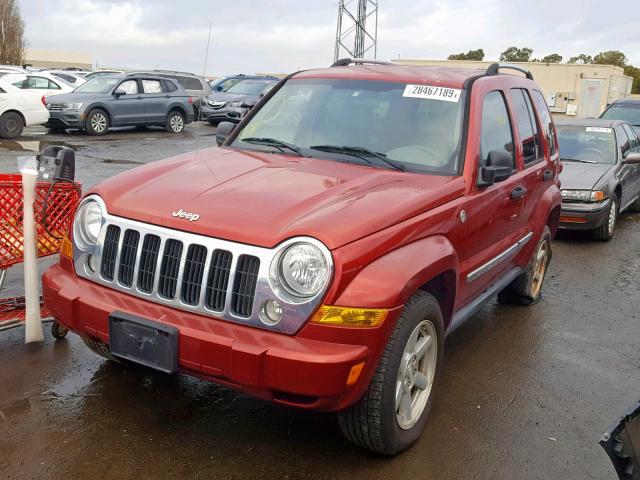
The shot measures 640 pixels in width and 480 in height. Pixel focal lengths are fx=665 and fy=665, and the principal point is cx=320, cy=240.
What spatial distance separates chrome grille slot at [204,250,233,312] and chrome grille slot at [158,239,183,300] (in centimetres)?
19

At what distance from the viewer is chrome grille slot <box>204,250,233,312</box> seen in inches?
118

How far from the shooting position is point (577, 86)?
3900 cm

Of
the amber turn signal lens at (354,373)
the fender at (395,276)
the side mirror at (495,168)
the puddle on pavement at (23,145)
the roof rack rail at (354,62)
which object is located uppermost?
the roof rack rail at (354,62)

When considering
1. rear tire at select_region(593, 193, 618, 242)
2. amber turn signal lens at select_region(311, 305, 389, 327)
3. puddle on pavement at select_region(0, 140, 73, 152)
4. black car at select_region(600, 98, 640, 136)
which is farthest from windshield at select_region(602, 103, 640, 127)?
amber turn signal lens at select_region(311, 305, 389, 327)

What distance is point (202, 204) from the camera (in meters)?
3.24

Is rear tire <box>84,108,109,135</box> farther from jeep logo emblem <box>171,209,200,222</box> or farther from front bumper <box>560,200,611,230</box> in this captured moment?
jeep logo emblem <box>171,209,200,222</box>

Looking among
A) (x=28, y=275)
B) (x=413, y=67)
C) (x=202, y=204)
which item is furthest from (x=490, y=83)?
(x=28, y=275)

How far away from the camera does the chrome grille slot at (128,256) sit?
10.7 ft

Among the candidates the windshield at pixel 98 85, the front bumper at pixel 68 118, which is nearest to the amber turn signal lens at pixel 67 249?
the front bumper at pixel 68 118

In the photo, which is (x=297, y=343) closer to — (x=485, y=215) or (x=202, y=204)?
(x=202, y=204)

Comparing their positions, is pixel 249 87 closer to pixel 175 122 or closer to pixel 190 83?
pixel 190 83

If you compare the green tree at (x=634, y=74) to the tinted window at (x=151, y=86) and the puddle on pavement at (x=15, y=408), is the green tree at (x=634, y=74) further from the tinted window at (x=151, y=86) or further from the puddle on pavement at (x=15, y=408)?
the puddle on pavement at (x=15, y=408)

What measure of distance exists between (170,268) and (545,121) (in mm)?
3941

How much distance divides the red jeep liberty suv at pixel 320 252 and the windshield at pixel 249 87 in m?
18.7
